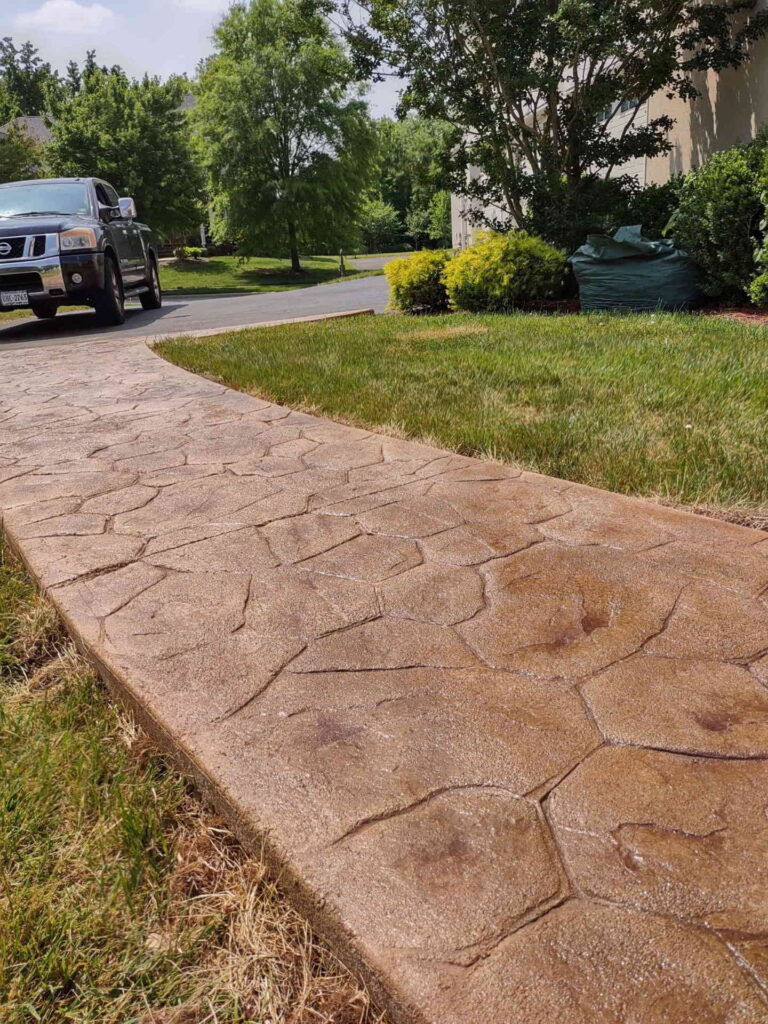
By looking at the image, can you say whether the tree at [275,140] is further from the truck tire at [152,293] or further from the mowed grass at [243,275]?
the truck tire at [152,293]

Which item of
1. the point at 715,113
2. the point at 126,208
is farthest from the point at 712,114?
the point at 126,208

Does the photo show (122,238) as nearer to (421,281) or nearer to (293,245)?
(421,281)

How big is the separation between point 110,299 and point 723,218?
8.03m

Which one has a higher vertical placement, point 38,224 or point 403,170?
point 403,170

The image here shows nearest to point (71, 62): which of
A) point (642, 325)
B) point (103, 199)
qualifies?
point (103, 199)

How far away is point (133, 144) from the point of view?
30484 mm

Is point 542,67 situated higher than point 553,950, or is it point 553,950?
point 542,67

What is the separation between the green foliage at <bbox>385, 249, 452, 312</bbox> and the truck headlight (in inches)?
157

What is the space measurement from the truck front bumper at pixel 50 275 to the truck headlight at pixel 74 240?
8 cm

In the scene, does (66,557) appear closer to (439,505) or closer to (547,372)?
(439,505)

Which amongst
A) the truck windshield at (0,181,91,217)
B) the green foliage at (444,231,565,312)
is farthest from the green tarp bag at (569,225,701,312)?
the truck windshield at (0,181,91,217)

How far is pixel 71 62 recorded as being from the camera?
7594 cm

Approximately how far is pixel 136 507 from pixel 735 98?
10.3 metres

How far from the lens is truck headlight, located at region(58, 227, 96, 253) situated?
30.9 ft
